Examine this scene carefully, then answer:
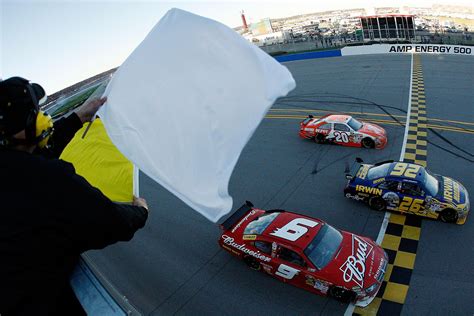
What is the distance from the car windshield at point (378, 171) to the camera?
34.1ft

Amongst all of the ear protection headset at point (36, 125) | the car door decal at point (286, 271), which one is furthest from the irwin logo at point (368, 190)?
the ear protection headset at point (36, 125)

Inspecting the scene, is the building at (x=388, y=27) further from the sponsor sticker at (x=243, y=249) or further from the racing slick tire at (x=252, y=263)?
the racing slick tire at (x=252, y=263)

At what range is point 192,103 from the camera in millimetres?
3291

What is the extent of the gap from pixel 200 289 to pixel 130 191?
506 centimetres

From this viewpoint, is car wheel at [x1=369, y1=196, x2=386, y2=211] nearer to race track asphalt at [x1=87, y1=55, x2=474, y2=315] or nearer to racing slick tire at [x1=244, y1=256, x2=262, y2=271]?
race track asphalt at [x1=87, y1=55, x2=474, y2=315]

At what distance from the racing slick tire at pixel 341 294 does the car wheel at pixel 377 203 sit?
362cm

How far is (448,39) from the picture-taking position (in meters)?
28.9

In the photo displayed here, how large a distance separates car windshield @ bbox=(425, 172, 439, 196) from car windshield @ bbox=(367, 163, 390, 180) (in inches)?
41.0

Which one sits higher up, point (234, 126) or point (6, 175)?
point (6, 175)

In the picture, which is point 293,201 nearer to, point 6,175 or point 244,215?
point 244,215

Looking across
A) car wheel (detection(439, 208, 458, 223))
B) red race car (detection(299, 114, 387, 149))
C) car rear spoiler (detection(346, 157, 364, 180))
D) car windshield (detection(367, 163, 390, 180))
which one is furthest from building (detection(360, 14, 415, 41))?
car wheel (detection(439, 208, 458, 223))

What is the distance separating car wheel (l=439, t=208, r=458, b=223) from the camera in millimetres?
9273

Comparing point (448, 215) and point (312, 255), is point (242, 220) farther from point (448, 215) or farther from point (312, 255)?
point (448, 215)

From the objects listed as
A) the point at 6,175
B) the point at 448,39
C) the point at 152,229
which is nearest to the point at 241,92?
the point at 6,175
